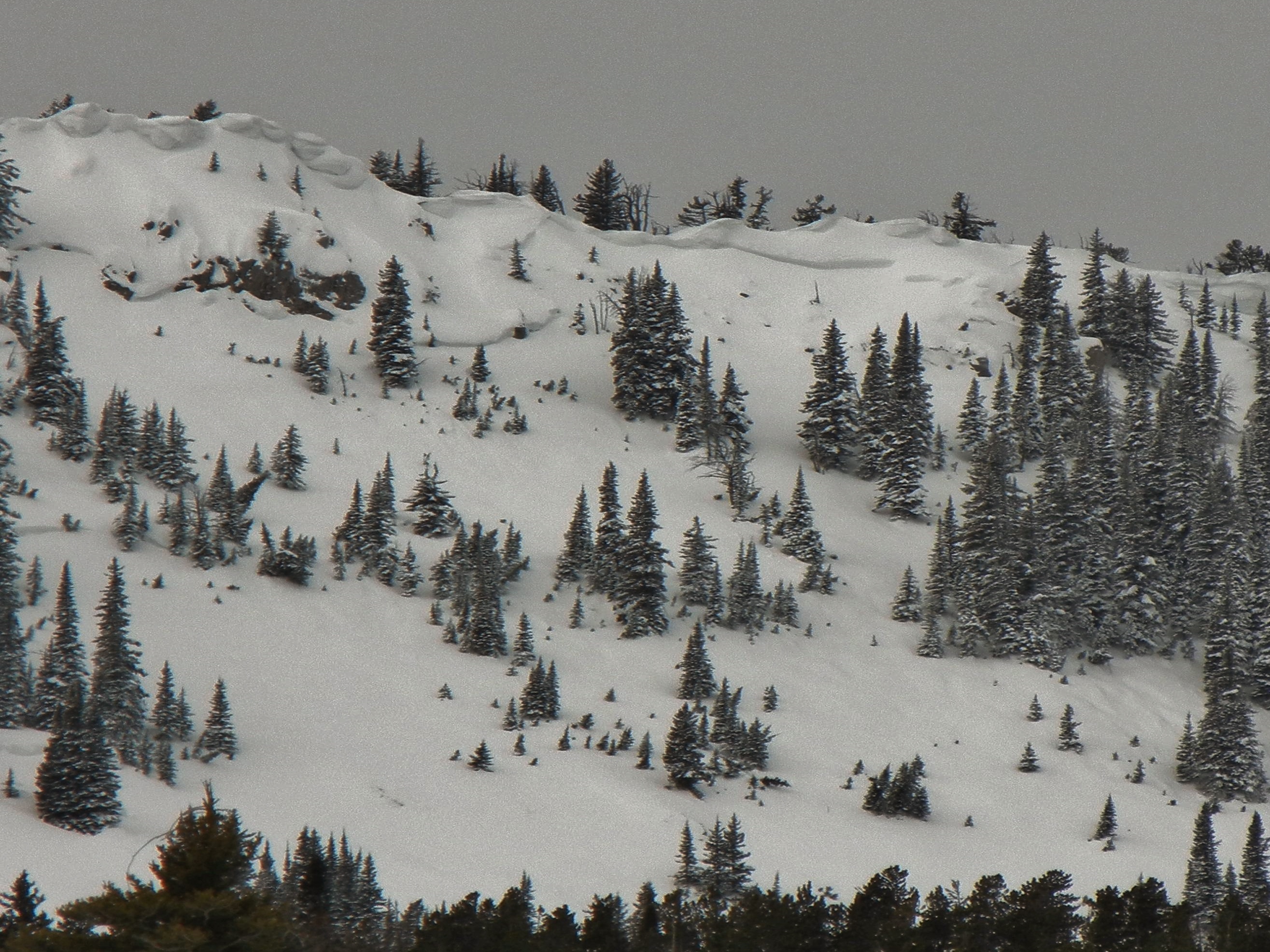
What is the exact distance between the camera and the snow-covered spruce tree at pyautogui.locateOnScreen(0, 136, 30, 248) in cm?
7300

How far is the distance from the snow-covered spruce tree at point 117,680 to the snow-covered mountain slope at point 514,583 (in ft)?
7.39

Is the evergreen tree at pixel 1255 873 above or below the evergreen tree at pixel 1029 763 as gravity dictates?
above

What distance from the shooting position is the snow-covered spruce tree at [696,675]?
4825 cm

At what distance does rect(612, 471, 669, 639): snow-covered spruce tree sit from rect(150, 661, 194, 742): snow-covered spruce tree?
63.4 feet

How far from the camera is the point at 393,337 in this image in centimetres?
7381

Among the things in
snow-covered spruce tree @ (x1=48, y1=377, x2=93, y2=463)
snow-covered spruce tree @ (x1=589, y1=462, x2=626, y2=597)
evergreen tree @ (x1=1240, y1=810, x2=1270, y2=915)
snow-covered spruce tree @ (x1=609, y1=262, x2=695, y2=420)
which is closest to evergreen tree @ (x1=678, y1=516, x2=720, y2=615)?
snow-covered spruce tree @ (x1=589, y1=462, x2=626, y2=597)

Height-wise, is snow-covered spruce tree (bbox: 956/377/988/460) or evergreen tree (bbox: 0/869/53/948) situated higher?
snow-covered spruce tree (bbox: 956/377/988/460)

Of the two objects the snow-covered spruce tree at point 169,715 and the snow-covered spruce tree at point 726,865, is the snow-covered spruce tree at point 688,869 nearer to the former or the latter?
the snow-covered spruce tree at point 726,865

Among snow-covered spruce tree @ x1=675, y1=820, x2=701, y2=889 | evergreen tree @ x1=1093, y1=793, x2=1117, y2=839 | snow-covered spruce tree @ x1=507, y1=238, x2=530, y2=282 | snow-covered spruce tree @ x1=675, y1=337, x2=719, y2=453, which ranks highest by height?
snow-covered spruce tree @ x1=507, y1=238, x2=530, y2=282

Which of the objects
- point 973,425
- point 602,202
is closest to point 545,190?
point 602,202

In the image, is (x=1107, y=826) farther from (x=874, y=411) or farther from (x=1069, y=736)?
(x=874, y=411)

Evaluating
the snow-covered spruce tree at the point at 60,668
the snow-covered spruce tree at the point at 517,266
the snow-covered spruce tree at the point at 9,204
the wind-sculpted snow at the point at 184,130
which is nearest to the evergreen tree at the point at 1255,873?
the snow-covered spruce tree at the point at 60,668

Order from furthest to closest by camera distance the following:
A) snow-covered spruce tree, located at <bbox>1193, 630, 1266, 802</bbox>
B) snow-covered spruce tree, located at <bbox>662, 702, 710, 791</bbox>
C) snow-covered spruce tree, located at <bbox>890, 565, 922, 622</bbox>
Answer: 1. snow-covered spruce tree, located at <bbox>890, 565, 922, 622</bbox>
2. snow-covered spruce tree, located at <bbox>1193, 630, 1266, 802</bbox>
3. snow-covered spruce tree, located at <bbox>662, 702, 710, 791</bbox>

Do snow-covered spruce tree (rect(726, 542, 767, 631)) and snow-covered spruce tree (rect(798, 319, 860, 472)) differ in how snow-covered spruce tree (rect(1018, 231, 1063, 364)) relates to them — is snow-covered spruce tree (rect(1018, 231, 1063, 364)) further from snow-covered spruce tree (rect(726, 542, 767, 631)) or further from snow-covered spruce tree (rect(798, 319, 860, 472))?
snow-covered spruce tree (rect(726, 542, 767, 631))
